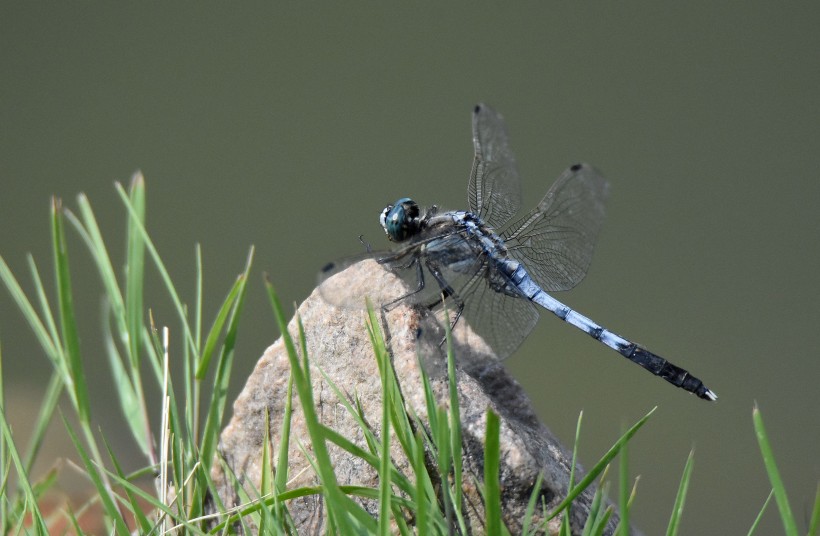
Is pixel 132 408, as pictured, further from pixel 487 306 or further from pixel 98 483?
pixel 487 306

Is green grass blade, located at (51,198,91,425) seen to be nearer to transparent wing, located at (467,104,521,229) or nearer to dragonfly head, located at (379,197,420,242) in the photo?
dragonfly head, located at (379,197,420,242)

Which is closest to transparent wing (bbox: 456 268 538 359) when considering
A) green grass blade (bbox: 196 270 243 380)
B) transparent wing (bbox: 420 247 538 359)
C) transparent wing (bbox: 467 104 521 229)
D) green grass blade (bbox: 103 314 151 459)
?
transparent wing (bbox: 420 247 538 359)

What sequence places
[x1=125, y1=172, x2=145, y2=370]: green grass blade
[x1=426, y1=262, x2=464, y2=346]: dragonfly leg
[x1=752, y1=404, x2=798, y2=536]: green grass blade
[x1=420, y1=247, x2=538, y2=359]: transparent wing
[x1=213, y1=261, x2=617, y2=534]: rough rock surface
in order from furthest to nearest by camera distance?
[x1=420, y1=247, x2=538, y2=359]: transparent wing < [x1=426, y1=262, x2=464, y2=346]: dragonfly leg < [x1=125, y1=172, x2=145, y2=370]: green grass blade < [x1=213, y1=261, x2=617, y2=534]: rough rock surface < [x1=752, y1=404, x2=798, y2=536]: green grass blade

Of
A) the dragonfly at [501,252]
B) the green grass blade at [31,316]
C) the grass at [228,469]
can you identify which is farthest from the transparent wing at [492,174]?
the green grass blade at [31,316]

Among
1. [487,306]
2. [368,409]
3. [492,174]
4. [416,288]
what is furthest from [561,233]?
[368,409]

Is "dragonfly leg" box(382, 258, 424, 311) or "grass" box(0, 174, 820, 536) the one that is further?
"dragonfly leg" box(382, 258, 424, 311)

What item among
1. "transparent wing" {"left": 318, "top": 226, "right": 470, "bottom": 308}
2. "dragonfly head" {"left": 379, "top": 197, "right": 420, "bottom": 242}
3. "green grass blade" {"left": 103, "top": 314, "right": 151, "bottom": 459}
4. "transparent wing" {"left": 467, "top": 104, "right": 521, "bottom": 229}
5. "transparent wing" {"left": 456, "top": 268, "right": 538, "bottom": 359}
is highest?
"transparent wing" {"left": 467, "top": 104, "right": 521, "bottom": 229}

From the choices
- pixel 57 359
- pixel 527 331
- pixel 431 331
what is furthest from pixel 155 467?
pixel 527 331
